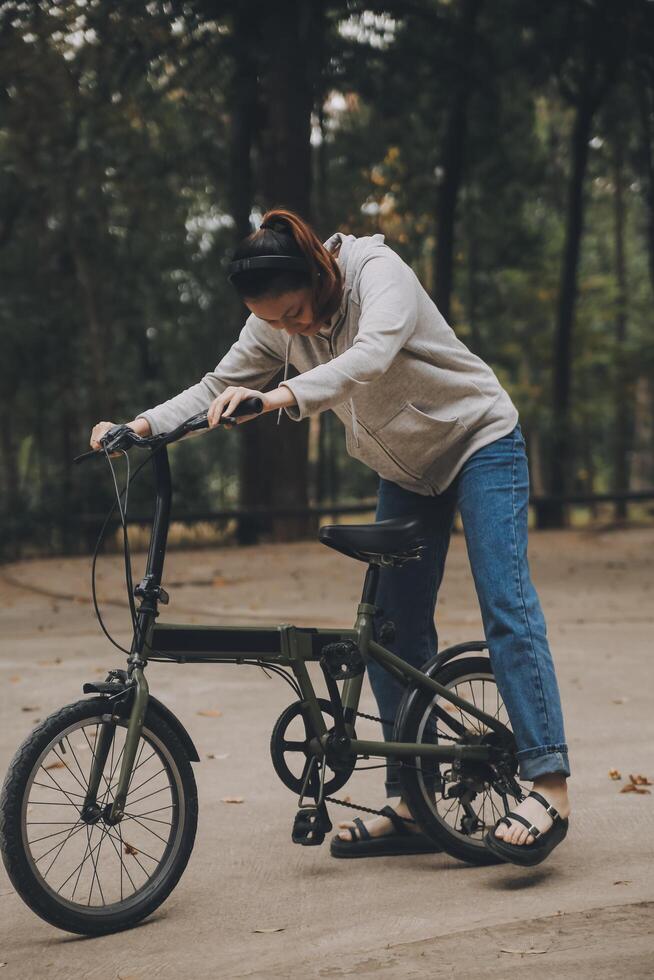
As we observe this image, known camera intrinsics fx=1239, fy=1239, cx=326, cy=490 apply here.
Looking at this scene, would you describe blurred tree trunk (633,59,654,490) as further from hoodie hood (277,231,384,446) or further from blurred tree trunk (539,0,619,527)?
hoodie hood (277,231,384,446)

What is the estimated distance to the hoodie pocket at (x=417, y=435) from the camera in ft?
12.2

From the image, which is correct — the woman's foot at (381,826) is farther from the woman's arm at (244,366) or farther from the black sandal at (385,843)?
the woman's arm at (244,366)

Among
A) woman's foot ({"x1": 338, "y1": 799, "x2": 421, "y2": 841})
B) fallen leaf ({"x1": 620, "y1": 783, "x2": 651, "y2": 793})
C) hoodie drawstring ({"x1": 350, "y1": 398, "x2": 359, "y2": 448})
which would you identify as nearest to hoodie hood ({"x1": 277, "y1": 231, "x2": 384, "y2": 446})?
hoodie drawstring ({"x1": 350, "y1": 398, "x2": 359, "y2": 448})

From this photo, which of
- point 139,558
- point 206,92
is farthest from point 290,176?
point 139,558

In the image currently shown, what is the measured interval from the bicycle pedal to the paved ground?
0.16 m

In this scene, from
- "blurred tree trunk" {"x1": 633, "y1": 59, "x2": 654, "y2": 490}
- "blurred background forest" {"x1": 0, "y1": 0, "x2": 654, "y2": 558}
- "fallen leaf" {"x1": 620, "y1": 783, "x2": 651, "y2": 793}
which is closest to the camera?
"fallen leaf" {"x1": 620, "y1": 783, "x2": 651, "y2": 793}

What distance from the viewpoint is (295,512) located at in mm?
17969

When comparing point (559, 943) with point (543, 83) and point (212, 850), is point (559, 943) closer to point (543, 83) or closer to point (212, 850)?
point (212, 850)

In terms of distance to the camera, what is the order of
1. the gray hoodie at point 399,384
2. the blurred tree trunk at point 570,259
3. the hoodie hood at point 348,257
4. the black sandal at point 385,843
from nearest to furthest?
the gray hoodie at point 399,384 < the hoodie hood at point 348,257 < the black sandal at point 385,843 < the blurred tree trunk at point 570,259

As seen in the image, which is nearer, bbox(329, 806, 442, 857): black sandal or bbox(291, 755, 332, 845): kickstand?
bbox(291, 755, 332, 845): kickstand

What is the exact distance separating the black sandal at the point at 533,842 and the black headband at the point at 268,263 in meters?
1.72

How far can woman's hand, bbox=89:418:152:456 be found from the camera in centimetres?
349

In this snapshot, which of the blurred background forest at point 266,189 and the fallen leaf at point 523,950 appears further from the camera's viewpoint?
the blurred background forest at point 266,189

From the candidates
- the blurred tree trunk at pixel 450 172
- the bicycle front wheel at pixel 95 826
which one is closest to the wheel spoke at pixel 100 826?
the bicycle front wheel at pixel 95 826
